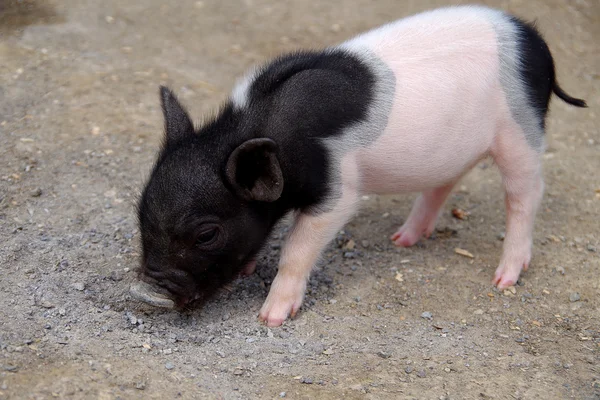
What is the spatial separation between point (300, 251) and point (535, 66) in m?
2.18

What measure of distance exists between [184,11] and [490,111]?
18.3 feet

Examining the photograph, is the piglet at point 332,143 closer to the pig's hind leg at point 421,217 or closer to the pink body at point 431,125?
the pink body at point 431,125

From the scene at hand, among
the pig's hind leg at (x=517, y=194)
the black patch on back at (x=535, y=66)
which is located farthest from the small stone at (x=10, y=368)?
the black patch on back at (x=535, y=66)

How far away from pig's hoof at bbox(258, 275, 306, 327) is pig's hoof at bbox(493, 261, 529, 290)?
62.4 inches

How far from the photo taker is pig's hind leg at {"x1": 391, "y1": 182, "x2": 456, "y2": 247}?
628cm

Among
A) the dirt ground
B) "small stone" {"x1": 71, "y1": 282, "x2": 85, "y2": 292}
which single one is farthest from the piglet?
"small stone" {"x1": 71, "y1": 282, "x2": 85, "y2": 292}

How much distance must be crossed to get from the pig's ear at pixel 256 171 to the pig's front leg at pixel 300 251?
0.49m

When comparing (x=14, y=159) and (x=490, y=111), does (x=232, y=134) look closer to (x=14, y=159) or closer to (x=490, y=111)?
(x=490, y=111)

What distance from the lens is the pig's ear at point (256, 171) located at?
4508 millimetres

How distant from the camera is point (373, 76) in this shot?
5.09 meters

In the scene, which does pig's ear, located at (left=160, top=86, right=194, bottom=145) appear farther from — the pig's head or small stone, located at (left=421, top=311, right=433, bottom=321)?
small stone, located at (left=421, top=311, right=433, bottom=321)

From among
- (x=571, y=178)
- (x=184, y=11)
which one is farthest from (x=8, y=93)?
(x=571, y=178)

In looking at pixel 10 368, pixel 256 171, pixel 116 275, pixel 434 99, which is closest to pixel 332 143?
pixel 256 171

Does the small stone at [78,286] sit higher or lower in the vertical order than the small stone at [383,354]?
lower
